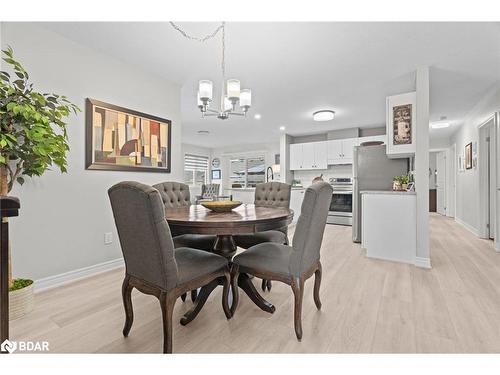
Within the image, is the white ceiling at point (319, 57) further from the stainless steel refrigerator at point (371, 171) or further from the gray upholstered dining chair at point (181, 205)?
the gray upholstered dining chair at point (181, 205)

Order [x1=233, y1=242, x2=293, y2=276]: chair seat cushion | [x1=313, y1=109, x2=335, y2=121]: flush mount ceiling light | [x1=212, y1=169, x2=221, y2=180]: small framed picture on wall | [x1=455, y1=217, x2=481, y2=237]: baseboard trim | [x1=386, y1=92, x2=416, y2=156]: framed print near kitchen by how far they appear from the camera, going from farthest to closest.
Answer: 1. [x1=212, y1=169, x2=221, y2=180]: small framed picture on wall
2. [x1=313, y1=109, x2=335, y2=121]: flush mount ceiling light
3. [x1=455, y1=217, x2=481, y2=237]: baseboard trim
4. [x1=386, y1=92, x2=416, y2=156]: framed print near kitchen
5. [x1=233, y1=242, x2=293, y2=276]: chair seat cushion

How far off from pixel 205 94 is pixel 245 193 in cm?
522

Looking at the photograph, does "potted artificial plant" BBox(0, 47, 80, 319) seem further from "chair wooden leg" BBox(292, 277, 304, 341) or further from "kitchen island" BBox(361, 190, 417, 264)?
"kitchen island" BBox(361, 190, 417, 264)

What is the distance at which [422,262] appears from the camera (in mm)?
2854

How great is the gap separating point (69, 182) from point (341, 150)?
17.6ft

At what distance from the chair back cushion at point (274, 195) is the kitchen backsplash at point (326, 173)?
3.72m

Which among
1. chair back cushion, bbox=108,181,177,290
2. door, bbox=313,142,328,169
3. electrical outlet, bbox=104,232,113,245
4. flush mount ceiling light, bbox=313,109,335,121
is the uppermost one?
flush mount ceiling light, bbox=313,109,335,121

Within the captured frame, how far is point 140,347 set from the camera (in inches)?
56.0

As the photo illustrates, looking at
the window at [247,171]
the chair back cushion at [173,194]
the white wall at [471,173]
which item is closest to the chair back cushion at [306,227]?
the chair back cushion at [173,194]

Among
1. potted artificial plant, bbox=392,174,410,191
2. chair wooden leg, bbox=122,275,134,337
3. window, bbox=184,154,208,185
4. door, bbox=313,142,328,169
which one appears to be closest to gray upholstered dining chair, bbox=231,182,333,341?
chair wooden leg, bbox=122,275,134,337

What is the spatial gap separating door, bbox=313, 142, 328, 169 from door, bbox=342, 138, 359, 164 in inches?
17.1

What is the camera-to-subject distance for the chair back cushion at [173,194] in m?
2.58

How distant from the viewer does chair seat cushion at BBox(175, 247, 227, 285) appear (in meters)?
1.39
